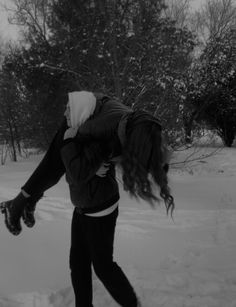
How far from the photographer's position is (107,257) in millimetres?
1987

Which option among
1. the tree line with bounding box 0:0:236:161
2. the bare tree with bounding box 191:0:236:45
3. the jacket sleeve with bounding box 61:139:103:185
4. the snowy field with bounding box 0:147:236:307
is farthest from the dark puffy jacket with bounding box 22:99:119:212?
the bare tree with bounding box 191:0:236:45

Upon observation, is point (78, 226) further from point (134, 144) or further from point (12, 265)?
point (12, 265)

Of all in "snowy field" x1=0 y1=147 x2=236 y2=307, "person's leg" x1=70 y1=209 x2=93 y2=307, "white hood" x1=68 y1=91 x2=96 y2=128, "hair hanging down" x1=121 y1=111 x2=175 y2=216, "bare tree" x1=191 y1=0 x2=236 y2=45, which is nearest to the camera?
"hair hanging down" x1=121 y1=111 x2=175 y2=216

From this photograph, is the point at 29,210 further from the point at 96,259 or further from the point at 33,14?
the point at 33,14

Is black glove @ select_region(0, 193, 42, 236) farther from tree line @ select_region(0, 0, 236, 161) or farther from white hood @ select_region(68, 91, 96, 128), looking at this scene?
tree line @ select_region(0, 0, 236, 161)

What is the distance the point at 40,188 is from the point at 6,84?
1229 centimetres

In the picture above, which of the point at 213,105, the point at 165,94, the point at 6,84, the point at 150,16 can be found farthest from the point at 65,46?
the point at 213,105

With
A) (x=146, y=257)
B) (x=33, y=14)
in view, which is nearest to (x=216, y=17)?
(x=33, y=14)

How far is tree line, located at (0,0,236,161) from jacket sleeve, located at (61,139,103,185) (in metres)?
6.54

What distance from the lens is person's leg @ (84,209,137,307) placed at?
1956mm

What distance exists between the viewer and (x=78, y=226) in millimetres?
2094

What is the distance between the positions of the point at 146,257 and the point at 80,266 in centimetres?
144

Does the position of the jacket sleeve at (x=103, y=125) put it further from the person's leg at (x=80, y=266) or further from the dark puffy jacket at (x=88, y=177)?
the person's leg at (x=80, y=266)

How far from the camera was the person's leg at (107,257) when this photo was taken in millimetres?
1956
